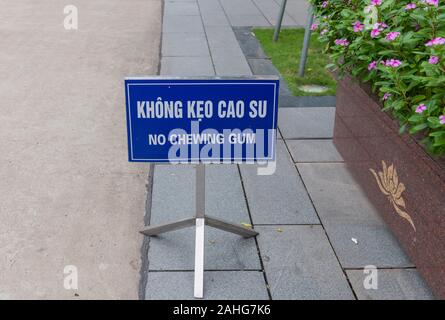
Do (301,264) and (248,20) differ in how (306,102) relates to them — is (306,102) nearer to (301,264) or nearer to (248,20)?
(301,264)

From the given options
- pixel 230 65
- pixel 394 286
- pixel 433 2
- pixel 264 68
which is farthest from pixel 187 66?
pixel 394 286

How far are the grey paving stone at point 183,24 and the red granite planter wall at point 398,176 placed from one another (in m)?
5.64

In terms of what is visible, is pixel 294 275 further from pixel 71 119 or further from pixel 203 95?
pixel 71 119

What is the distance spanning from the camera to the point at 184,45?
9.07 meters

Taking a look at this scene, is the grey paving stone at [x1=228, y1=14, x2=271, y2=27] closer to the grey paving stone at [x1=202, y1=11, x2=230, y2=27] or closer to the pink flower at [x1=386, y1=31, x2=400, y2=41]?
the grey paving stone at [x1=202, y1=11, x2=230, y2=27]

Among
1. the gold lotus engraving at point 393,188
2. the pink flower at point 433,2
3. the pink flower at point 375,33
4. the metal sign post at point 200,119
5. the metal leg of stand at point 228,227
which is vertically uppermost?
the pink flower at point 433,2

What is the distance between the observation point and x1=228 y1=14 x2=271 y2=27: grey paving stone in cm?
1070

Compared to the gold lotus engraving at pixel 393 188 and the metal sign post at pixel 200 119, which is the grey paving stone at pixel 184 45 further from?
the metal sign post at pixel 200 119

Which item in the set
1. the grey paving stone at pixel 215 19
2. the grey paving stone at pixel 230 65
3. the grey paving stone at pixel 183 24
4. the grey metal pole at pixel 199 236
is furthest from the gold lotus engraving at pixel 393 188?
the grey paving stone at pixel 215 19

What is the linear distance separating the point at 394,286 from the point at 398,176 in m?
0.78

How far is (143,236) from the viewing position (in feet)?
13.4

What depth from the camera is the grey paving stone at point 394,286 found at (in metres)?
3.42

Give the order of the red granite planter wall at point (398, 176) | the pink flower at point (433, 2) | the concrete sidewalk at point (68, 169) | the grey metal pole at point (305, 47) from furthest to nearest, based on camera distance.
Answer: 1. the grey metal pole at point (305, 47)
2. the concrete sidewalk at point (68, 169)
3. the red granite planter wall at point (398, 176)
4. the pink flower at point (433, 2)
